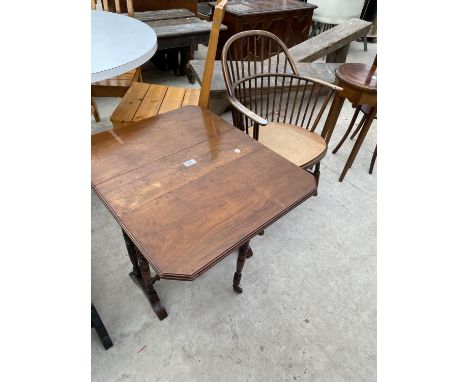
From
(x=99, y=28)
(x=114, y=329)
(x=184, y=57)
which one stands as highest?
(x=99, y=28)

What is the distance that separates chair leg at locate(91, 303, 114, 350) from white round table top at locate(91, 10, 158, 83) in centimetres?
99

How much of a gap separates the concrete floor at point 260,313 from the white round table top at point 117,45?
2.96 ft

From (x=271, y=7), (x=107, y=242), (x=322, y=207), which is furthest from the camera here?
(x=271, y=7)

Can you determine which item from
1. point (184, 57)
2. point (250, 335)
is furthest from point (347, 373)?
point (184, 57)

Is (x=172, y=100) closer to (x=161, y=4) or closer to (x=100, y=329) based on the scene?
(x=100, y=329)

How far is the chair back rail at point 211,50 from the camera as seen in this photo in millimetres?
1335

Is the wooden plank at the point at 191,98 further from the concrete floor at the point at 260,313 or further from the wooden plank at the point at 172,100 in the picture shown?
the concrete floor at the point at 260,313

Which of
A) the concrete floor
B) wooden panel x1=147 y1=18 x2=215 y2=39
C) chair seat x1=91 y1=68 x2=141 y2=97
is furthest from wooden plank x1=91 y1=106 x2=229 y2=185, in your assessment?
wooden panel x1=147 y1=18 x2=215 y2=39

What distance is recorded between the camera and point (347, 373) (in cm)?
125

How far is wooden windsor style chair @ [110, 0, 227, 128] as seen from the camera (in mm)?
1554

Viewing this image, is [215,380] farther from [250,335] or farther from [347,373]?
[347,373]

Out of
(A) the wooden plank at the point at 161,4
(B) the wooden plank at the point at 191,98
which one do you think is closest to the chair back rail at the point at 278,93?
(B) the wooden plank at the point at 191,98

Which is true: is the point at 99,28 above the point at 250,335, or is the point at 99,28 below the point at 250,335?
above

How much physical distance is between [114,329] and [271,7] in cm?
394
